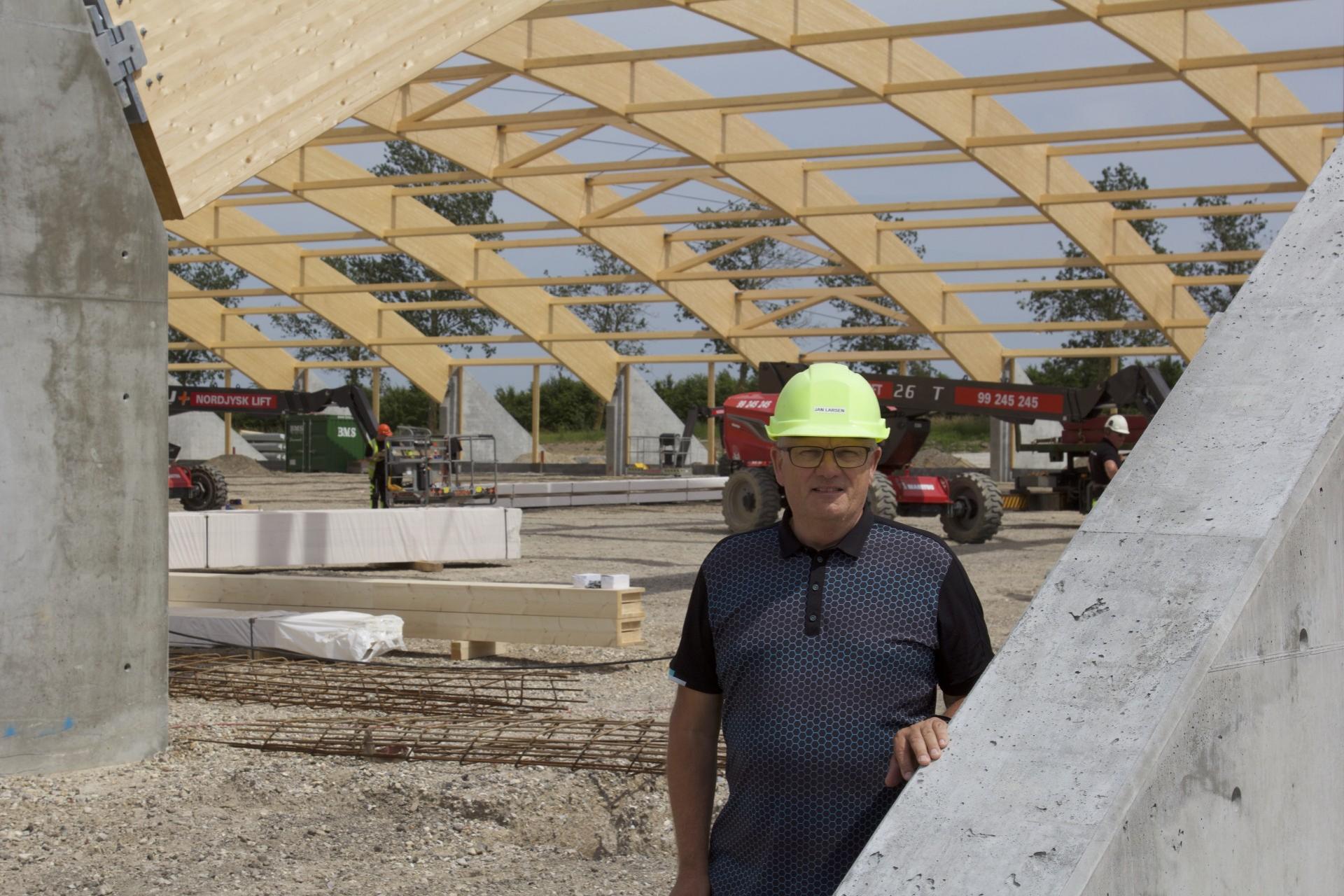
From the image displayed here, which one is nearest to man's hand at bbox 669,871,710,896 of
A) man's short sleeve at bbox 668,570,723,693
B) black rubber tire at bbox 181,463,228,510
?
man's short sleeve at bbox 668,570,723,693

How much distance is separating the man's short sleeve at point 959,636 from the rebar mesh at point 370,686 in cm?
549

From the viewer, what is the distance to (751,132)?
23516mm

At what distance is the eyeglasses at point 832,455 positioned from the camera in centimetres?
285

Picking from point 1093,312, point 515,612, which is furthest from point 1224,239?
point 515,612

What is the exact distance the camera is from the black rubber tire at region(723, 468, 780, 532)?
64.1 feet

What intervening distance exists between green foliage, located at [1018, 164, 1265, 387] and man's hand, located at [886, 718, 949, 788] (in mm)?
54173

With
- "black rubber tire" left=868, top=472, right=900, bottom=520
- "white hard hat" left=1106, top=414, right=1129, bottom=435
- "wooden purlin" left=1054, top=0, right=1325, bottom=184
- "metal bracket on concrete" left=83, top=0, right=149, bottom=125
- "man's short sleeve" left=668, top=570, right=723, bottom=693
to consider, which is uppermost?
"wooden purlin" left=1054, top=0, right=1325, bottom=184

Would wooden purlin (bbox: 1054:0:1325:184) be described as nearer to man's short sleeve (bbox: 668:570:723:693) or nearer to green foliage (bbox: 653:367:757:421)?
man's short sleeve (bbox: 668:570:723:693)

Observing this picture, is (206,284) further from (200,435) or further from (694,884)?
(694,884)

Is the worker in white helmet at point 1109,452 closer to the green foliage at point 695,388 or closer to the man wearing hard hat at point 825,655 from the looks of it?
the man wearing hard hat at point 825,655

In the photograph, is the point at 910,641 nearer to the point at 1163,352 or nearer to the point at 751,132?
the point at 751,132

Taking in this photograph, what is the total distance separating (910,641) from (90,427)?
486 centimetres

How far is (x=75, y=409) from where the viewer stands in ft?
21.4

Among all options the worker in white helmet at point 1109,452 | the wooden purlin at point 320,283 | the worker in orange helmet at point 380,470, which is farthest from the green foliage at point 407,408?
the worker in white helmet at point 1109,452
